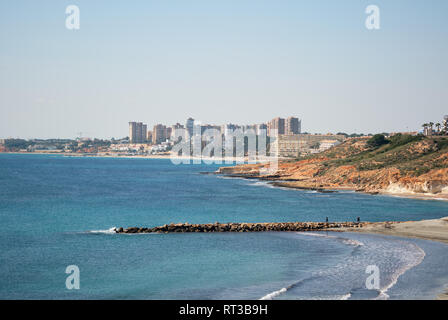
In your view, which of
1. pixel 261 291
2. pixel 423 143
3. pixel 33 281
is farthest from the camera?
pixel 423 143

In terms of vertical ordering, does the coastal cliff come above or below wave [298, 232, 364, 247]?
above

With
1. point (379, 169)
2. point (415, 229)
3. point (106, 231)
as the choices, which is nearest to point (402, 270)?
point (415, 229)

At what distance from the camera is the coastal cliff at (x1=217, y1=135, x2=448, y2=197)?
78.8 m

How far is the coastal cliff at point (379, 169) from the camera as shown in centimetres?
7875

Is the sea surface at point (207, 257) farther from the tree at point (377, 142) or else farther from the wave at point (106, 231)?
the tree at point (377, 142)

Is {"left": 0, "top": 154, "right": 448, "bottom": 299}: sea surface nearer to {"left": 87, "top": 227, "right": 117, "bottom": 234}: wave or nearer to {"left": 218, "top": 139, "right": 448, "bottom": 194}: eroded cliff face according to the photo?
{"left": 87, "top": 227, "right": 117, "bottom": 234}: wave

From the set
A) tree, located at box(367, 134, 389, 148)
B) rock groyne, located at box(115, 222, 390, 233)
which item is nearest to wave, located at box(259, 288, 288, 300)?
rock groyne, located at box(115, 222, 390, 233)

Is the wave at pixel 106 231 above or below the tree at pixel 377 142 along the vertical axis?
below

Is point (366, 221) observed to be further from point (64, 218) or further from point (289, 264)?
point (64, 218)

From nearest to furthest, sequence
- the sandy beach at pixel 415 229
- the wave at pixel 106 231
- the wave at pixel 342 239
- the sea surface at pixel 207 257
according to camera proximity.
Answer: the sea surface at pixel 207 257
the wave at pixel 342 239
the sandy beach at pixel 415 229
the wave at pixel 106 231

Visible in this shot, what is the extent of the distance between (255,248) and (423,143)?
255 ft

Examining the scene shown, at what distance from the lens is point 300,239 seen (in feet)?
129

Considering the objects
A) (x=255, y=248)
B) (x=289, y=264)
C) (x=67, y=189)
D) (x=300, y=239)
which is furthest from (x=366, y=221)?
(x=67, y=189)

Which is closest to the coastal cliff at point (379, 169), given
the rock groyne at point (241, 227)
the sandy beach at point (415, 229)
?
the sandy beach at point (415, 229)
